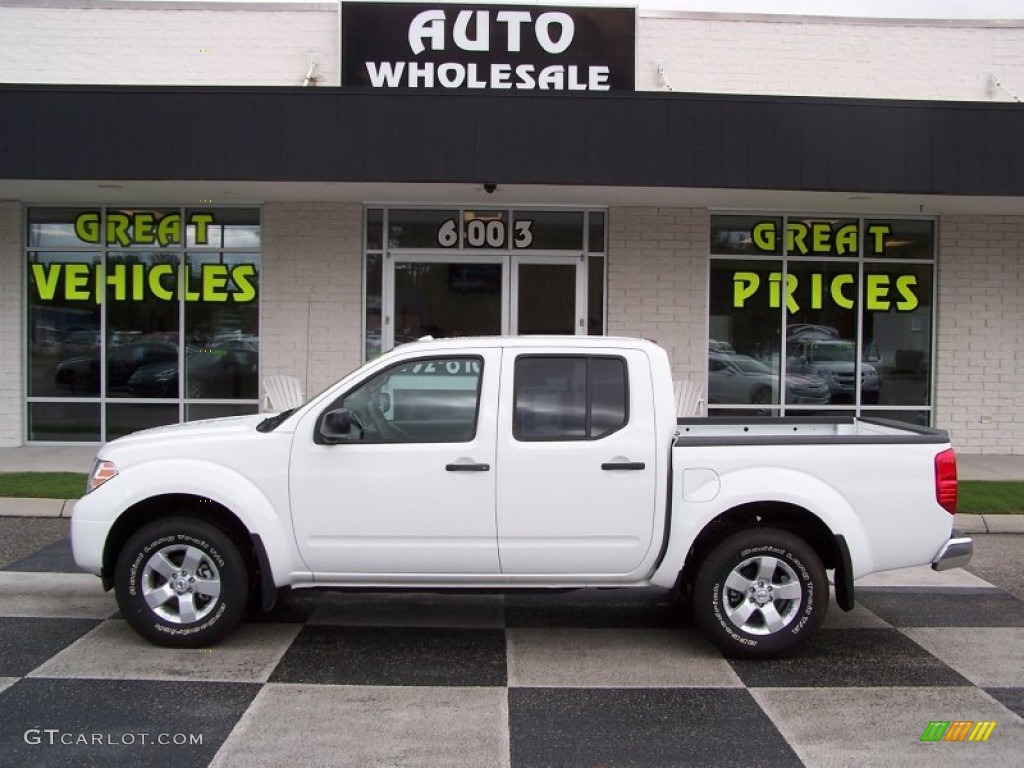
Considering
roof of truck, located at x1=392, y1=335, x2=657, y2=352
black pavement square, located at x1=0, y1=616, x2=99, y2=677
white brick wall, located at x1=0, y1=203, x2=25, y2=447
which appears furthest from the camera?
white brick wall, located at x1=0, y1=203, x2=25, y2=447

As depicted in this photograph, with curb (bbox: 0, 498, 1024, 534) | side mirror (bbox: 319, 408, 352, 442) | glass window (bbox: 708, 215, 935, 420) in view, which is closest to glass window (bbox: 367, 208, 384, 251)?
glass window (bbox: 708, 215, 935, 420)

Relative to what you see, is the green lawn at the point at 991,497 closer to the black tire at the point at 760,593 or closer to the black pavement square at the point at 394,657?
the black tire at the point at 760,593

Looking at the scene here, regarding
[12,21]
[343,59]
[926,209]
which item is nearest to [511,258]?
[343,59]

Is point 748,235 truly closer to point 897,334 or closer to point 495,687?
point 897,334

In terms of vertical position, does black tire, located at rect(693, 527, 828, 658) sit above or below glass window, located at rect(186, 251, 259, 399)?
below

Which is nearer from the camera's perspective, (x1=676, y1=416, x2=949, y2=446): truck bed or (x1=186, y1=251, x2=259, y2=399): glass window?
(x1=676, y1=416, x2=949, y2=446): truck bed

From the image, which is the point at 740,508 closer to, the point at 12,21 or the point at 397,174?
the point at 397,174

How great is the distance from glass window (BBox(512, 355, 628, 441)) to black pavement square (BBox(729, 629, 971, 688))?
1.60m

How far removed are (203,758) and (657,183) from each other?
873cm

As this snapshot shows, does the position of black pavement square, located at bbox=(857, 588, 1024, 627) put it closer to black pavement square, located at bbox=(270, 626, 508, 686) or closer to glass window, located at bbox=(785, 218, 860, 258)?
black pavement square, located at bbox=(270, 626, 508, 686)

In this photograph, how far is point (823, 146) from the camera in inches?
451

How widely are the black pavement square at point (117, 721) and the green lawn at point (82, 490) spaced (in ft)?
17.4

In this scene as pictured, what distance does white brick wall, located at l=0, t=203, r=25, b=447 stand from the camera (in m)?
13.5

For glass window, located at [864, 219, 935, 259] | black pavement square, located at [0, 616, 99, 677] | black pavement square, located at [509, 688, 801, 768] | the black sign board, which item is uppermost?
the black sign board
